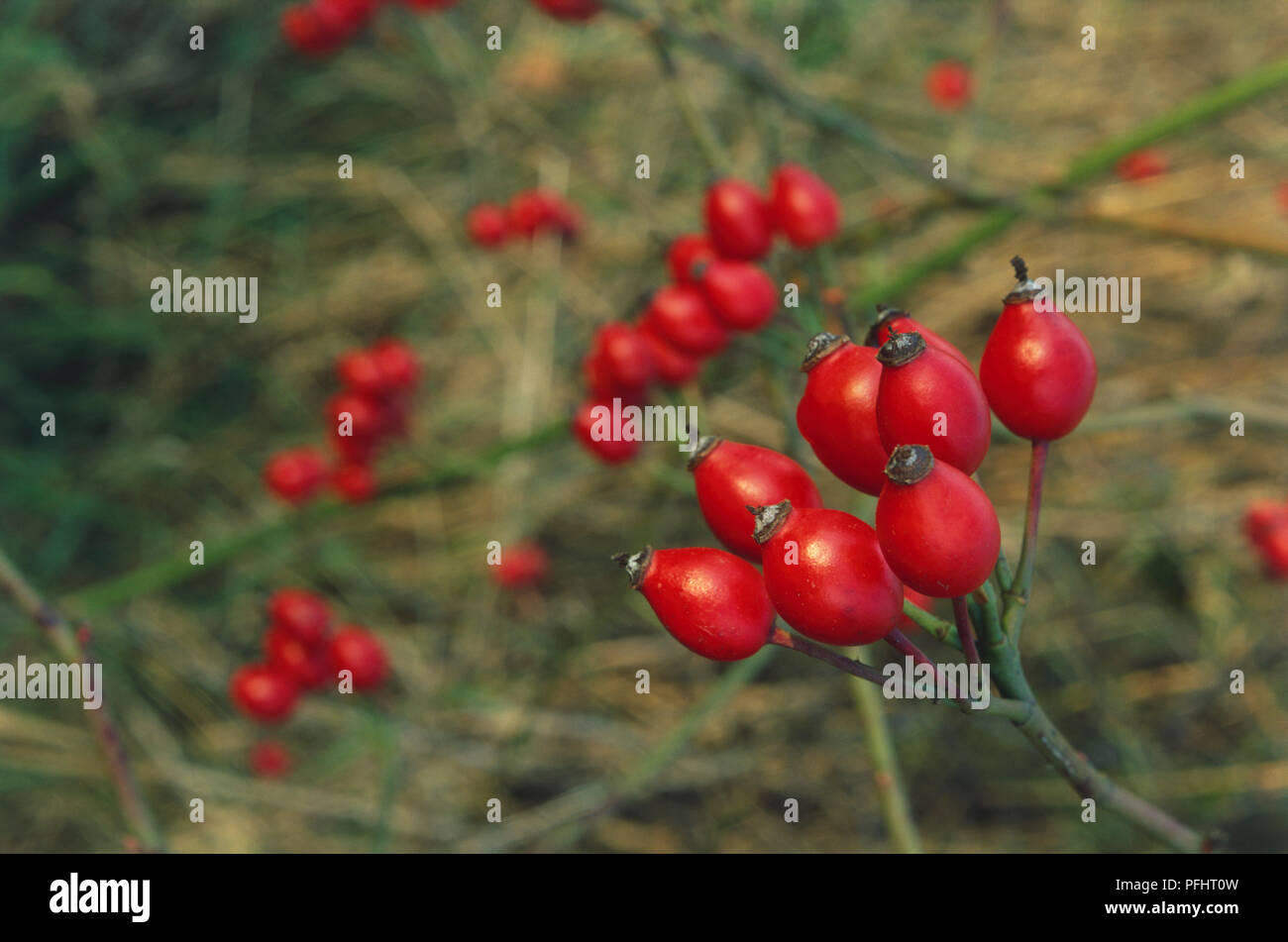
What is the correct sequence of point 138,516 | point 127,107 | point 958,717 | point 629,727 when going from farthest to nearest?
point 127,107 < point 138,516 < point 629,727 < point 958,717

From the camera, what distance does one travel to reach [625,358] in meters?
2.19

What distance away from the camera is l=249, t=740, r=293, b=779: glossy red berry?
3.55m

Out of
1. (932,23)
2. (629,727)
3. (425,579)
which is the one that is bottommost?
(629,727)

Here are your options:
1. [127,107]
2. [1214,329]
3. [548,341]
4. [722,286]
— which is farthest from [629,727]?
[127,107]

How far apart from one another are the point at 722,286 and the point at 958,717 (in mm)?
2081

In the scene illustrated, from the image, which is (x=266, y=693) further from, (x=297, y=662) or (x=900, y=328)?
(x=900, y=328)

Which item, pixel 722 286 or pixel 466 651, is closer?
pixel 722 286

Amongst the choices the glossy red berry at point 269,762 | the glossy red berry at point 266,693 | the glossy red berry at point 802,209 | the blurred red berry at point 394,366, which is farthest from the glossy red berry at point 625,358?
the glossy red berry at point 269,762

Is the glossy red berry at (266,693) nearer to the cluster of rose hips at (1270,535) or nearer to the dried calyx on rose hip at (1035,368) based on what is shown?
the dried calyx on rose hip at (1035,368)

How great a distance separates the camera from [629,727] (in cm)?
369

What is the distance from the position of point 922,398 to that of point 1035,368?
0.26 m

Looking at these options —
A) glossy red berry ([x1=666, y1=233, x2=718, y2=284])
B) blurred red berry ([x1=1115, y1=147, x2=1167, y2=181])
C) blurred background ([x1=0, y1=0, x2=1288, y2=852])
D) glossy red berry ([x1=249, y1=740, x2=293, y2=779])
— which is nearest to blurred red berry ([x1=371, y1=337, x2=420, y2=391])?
blurred background ([x1=0, y1=0, x2=1288, y2=852])

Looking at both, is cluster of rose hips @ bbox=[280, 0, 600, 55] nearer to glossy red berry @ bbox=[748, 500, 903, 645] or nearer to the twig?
the twig

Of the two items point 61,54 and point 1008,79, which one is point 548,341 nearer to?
point 61,54
